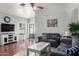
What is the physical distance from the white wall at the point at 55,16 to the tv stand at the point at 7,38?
1.68ft

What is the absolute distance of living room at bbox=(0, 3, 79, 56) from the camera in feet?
8.72

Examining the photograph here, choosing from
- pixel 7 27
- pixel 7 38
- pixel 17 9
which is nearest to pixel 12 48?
pixel 7 38

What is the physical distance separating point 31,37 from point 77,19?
1012mm

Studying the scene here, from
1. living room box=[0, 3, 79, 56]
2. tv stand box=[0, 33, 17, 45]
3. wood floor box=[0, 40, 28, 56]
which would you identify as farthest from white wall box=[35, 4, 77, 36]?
tv stand box=[0, 33, 17, 45]

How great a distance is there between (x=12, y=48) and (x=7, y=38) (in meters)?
0.24

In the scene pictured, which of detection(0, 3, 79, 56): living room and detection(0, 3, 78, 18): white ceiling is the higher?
detection(0, 3, 78, 18): white ceiling

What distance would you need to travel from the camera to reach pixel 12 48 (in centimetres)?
272

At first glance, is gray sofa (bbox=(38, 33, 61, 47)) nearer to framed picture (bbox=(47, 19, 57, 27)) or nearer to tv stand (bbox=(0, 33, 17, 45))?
framed picture (bbox=(47, 19, 57, 27))

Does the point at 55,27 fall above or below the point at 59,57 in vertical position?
above

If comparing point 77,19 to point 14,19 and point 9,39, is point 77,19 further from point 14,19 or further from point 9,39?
point 9,39

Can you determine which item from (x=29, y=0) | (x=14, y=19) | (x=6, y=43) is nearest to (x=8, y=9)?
(x=14, y=19)

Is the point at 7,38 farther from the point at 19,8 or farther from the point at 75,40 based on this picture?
the point at 75,40

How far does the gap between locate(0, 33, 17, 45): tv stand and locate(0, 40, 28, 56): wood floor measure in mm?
84

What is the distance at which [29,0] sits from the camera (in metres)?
2.65
